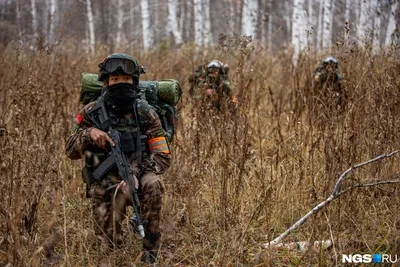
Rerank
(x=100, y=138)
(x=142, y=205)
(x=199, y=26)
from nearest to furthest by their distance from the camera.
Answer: (x=100, y=138), (x=142, y=205), (x=199, y=26)

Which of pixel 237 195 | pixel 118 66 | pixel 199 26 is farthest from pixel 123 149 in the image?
pixel 199 26

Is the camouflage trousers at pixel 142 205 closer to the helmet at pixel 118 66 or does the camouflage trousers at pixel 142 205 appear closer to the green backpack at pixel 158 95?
the green backpack at pixel 158 95

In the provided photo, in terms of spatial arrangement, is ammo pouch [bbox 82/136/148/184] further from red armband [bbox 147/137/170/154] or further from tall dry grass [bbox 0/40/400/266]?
tall dry grass [bbox 0/40/400/266]

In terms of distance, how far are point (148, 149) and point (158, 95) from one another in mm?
421

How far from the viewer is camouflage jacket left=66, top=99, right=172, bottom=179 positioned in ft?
8.00

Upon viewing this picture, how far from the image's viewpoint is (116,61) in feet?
7.84

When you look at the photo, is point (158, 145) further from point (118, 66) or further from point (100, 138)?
point (118, 66)

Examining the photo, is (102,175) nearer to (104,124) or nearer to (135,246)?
(104,124)

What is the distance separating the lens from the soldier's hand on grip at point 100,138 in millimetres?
2324

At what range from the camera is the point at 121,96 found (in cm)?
238

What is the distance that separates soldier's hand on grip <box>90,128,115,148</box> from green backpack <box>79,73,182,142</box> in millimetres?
429

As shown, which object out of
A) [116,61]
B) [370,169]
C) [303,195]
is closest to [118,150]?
[116,61]

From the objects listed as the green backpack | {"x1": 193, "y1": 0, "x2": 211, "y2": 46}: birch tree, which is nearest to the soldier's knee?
the green backpack

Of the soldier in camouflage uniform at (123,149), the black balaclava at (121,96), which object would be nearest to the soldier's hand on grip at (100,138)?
the soldier in camouflage uniform at (123,149)
